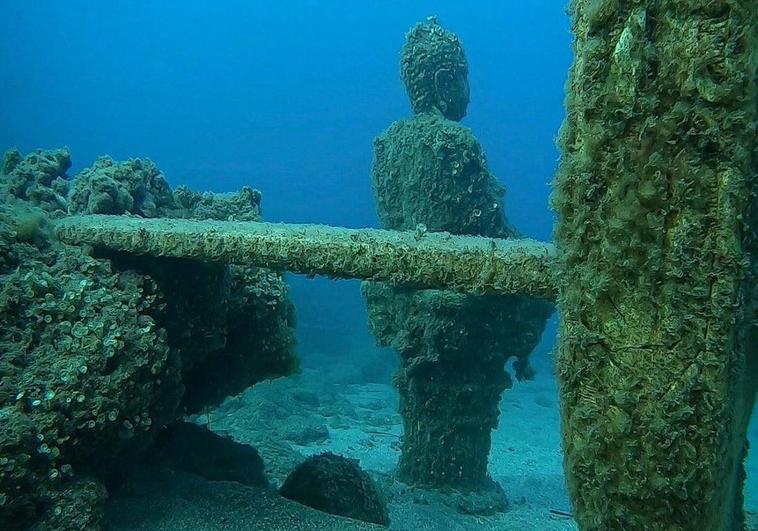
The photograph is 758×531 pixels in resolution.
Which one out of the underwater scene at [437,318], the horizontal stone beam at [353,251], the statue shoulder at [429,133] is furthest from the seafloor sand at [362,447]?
the statue shoulder at [429,133]

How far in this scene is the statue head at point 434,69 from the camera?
314 inches

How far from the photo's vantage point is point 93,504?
3.35 metres

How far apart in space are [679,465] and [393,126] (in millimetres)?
6287

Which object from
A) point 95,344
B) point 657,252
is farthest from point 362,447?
point 657,252

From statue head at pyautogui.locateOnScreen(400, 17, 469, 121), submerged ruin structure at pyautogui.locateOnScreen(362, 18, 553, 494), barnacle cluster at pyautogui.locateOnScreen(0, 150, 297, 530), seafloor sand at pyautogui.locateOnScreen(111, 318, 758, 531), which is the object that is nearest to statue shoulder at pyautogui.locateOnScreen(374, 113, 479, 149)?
submerged ruin structure at pyautogui.locateOnScreen(362, 18, 553, 494)

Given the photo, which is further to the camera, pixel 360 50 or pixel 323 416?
pixel 360 50

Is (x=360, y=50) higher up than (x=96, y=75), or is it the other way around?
(x=360, y=50)

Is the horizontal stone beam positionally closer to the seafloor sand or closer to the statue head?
the seafloor sand

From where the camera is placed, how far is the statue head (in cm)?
797

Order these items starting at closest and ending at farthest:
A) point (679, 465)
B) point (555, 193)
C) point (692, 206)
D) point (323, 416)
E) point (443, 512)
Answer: point (692, 206) → point (679, 465) → point (555, 193) → point (443, 512) → point (323, 416)

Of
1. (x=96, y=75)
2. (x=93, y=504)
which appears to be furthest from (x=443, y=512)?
(x=96, y=75)

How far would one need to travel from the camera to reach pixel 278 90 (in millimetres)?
111312

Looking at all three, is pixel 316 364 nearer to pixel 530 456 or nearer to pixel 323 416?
pixel 323 416

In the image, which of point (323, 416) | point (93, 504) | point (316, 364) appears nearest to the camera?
point (93, 504)
